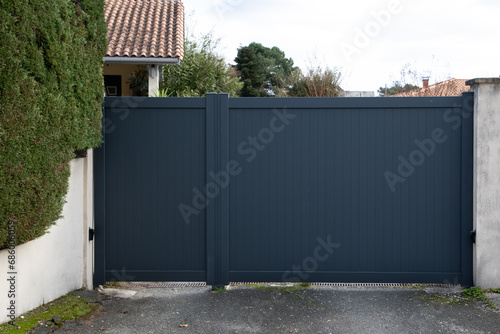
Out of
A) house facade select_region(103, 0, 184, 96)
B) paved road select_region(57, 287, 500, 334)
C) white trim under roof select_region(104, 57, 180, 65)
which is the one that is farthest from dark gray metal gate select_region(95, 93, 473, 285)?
house facade select_region(103, 0, 184, 96)

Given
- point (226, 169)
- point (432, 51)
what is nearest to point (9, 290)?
point (226, 169)

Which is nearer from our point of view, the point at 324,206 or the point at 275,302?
the point at 275,302

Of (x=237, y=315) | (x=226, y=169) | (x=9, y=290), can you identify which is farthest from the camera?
(x=226, y=169)

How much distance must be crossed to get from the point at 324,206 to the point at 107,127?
2465 mm

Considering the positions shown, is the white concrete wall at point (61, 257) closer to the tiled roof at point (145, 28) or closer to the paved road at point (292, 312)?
the paved road at point (292, 312)

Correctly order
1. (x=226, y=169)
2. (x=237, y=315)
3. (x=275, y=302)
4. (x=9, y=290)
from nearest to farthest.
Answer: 1. (x=9, y=290)
2. (x=237, y=315)
3. (x=275, y=302)
4. (x=226, y=169)

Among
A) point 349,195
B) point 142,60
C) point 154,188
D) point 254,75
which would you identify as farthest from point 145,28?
point 254,75

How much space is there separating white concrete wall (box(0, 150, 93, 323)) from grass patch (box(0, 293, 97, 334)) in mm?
72

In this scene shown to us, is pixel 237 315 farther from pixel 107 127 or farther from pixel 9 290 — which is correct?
pixel 107 127

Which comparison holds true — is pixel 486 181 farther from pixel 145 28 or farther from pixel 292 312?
pixel 145 28

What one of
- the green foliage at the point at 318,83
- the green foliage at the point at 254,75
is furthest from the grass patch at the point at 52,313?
the green foliage at the point at 254,75

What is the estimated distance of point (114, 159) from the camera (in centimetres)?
504

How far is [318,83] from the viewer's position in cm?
1591

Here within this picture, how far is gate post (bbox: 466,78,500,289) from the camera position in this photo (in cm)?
485
